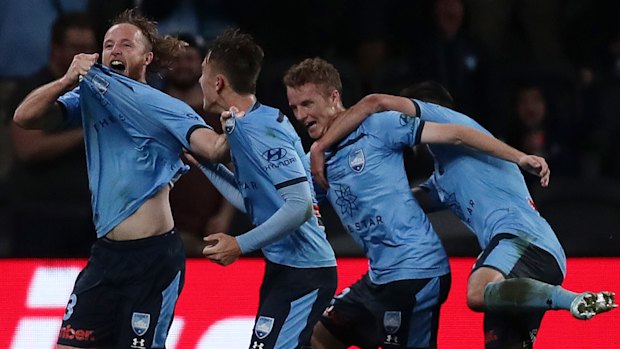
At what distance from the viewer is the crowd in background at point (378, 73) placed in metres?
7.55

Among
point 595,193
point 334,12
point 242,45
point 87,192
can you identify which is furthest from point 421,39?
point 242,45

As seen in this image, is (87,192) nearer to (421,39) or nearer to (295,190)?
(421,39)

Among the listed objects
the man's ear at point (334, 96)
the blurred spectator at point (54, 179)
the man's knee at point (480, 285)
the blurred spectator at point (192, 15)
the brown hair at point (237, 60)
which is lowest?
the blurred spectator at point (54, 179)

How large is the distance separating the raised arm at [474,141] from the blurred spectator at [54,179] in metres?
2.60

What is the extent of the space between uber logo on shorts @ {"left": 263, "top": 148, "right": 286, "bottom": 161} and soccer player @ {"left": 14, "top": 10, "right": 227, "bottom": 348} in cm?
24

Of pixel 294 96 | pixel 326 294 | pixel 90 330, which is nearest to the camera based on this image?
pixel 90 330

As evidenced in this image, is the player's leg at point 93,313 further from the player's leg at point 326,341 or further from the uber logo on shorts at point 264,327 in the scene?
the player's leg at point 326,341

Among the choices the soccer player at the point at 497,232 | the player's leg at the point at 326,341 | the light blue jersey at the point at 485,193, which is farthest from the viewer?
the player's leg at the point at 326,341

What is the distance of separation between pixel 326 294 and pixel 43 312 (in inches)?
85.2

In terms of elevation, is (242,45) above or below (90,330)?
above

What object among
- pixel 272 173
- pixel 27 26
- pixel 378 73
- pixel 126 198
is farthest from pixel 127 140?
pixel 378 73

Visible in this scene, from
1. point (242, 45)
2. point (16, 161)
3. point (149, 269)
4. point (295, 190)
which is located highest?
point (242, 45)

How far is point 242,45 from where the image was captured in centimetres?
539

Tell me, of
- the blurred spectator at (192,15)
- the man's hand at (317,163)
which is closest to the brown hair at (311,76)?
the man's hand at (317,163)
